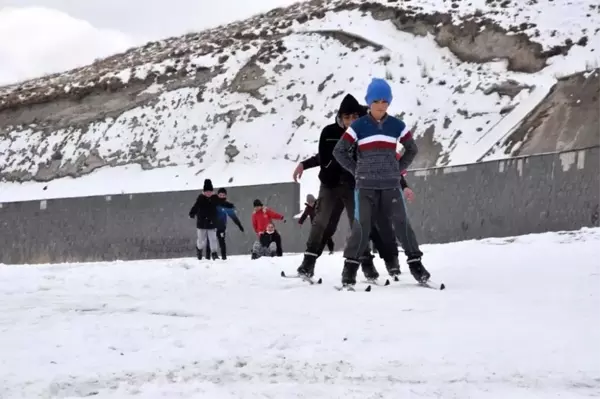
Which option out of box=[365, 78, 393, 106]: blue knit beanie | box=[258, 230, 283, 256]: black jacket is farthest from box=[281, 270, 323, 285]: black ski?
box=[258, 230, 283, 256]: black jacket

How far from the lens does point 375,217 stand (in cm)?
712

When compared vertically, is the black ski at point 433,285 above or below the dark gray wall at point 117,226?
below

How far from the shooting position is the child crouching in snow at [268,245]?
52.9 ft

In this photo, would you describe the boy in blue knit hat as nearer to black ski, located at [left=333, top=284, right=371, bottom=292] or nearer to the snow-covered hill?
black ski, located at [left=333, top=284, right=371, bottom=292]

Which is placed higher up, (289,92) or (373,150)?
(289,92)

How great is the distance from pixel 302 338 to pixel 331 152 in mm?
3448

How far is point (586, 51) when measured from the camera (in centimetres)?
2675

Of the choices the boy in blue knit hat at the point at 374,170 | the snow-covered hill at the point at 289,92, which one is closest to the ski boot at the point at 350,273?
the boy in blue knit hat at the point at 374,170

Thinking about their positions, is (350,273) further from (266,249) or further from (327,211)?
(266,249)

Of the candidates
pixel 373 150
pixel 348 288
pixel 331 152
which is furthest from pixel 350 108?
pixel 348 288

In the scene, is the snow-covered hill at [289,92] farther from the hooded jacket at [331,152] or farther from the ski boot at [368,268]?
the ski boot at [368,268]

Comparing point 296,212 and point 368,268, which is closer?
point 368,268

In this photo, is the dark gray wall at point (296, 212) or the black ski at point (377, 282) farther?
the dark gray wall at point (296, 212)

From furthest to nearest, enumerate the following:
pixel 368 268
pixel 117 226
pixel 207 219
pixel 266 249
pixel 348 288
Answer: pixel 117 226 → pixel 266 249 → pixel 207 219 → pixel 368 268 → pixel 348 288
